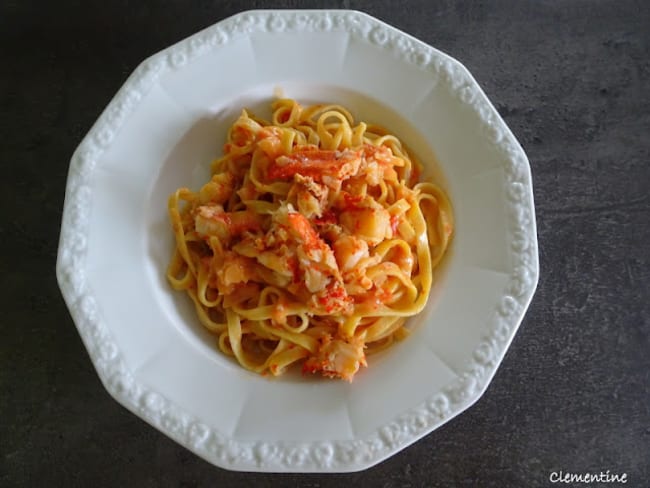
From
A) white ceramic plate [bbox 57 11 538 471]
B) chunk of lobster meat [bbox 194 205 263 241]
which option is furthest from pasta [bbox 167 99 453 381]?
white ceramic plate [bbox 57 11 538 471]

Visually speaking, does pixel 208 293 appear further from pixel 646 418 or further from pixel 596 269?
pixel 646 418

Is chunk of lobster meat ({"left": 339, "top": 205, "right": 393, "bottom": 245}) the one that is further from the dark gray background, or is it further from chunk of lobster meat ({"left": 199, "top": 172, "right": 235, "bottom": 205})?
the dark gray background

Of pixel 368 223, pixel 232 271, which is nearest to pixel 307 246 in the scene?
pixel 368 223

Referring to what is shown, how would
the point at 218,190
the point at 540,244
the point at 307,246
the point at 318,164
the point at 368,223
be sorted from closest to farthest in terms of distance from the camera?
the point at 307,246
the point at 368,223
the point at 318,164
the point at 218,190
the point at 540,244

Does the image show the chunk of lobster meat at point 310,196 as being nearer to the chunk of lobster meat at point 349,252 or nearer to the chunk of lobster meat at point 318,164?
the chunk of lobster meat at point 318,164

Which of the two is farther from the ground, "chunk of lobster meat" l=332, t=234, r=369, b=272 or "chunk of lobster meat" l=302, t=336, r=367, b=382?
"chunk of lobster meat" l=332, t=234, r=369, b=272

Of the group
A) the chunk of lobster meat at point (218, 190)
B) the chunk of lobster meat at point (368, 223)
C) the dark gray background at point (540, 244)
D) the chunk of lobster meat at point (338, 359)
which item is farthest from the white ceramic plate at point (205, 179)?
the dark gray background at point (540, 244)

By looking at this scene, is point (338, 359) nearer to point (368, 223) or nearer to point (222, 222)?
point (368, 223)
